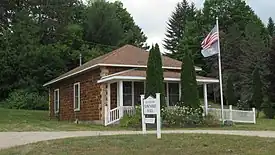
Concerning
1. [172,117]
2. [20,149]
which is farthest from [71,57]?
[20,149]

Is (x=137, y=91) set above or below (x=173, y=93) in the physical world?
above

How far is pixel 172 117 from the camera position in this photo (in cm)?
2116

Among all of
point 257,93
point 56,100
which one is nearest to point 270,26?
point 257,93

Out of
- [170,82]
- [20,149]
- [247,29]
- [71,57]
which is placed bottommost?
[20,149]

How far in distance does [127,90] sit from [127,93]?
16 cm

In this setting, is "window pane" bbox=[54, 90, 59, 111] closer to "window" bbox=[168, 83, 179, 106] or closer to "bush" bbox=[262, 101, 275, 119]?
"window" bbox=[168, 83, 179, 106]

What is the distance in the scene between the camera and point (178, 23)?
258 ft

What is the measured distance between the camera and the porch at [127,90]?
74.4 ft

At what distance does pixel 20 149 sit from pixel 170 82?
49.6 feet

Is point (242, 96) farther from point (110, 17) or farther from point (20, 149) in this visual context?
point (20, 149)

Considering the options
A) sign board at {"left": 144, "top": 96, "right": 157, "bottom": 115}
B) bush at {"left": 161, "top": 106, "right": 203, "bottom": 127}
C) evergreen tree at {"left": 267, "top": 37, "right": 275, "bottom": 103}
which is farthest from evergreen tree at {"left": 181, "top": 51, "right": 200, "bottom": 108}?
evergreen tree at {"left": 267, "top": 37, "right": 275, "bottom": 103}

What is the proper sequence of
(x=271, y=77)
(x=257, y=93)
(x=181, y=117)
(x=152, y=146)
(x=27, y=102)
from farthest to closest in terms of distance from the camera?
(x=27, y=102), (x=271, y=77), (x=257, y=93), (x=181, y=117), (x=152, y=146)

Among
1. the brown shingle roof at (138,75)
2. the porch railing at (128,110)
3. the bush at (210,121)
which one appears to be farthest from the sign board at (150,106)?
the porch railing at (128,110)

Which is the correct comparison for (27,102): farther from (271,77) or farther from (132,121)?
(132,121)
